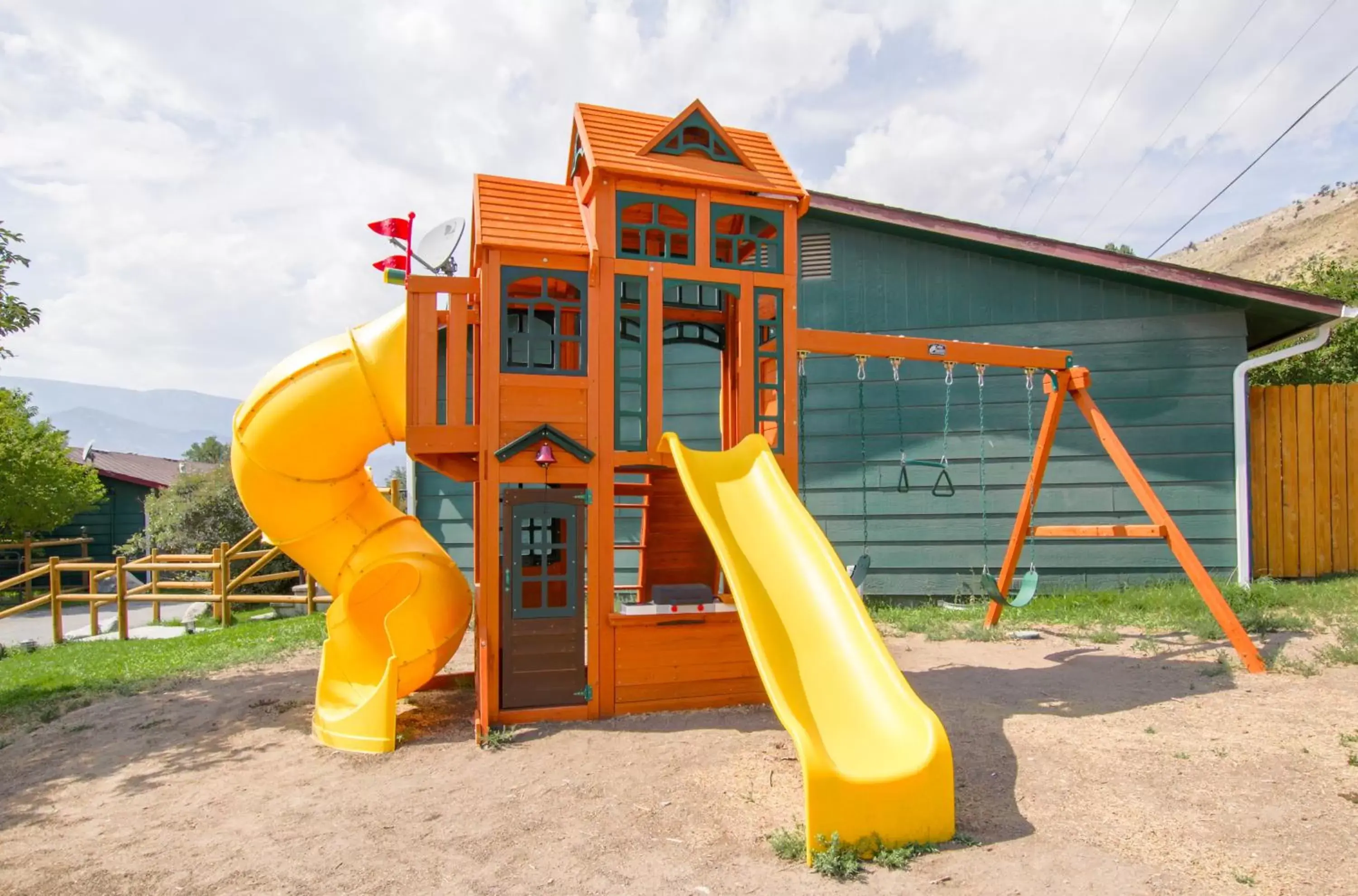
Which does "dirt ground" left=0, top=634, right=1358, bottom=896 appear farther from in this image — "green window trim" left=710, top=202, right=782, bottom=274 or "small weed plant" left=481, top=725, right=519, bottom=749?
"green window trim" left=710, top=202, right=782, bottom=274

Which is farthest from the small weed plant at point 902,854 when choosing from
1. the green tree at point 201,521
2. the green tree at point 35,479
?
the green tree at point 35,479

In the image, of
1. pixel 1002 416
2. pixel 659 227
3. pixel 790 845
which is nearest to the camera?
pixel 790 845

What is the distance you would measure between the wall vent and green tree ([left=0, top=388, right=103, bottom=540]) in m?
16.1

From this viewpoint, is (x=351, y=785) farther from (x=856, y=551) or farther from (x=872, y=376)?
(x=872, y=376)

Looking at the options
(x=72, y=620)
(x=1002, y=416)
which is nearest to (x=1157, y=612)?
(x=1002, y=416)

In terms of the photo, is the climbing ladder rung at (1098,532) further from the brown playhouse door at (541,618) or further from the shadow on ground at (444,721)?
the brown playhouse door at (541,618)

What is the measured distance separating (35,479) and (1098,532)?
70.4 feet

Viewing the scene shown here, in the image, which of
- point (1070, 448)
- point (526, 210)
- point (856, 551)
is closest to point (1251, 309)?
point (1070, 448)

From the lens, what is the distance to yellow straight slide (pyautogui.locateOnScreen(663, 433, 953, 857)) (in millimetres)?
3896

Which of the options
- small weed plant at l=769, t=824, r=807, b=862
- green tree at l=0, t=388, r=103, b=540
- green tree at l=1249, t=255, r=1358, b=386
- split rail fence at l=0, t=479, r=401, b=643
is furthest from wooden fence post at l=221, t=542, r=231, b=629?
green tree at l=1249, t=255, r=1358, b=386

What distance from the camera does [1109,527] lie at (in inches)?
335

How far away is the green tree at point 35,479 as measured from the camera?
1766cm

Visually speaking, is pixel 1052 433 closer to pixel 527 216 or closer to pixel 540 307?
pixel 540 307

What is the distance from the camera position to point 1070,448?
11.0 meters
